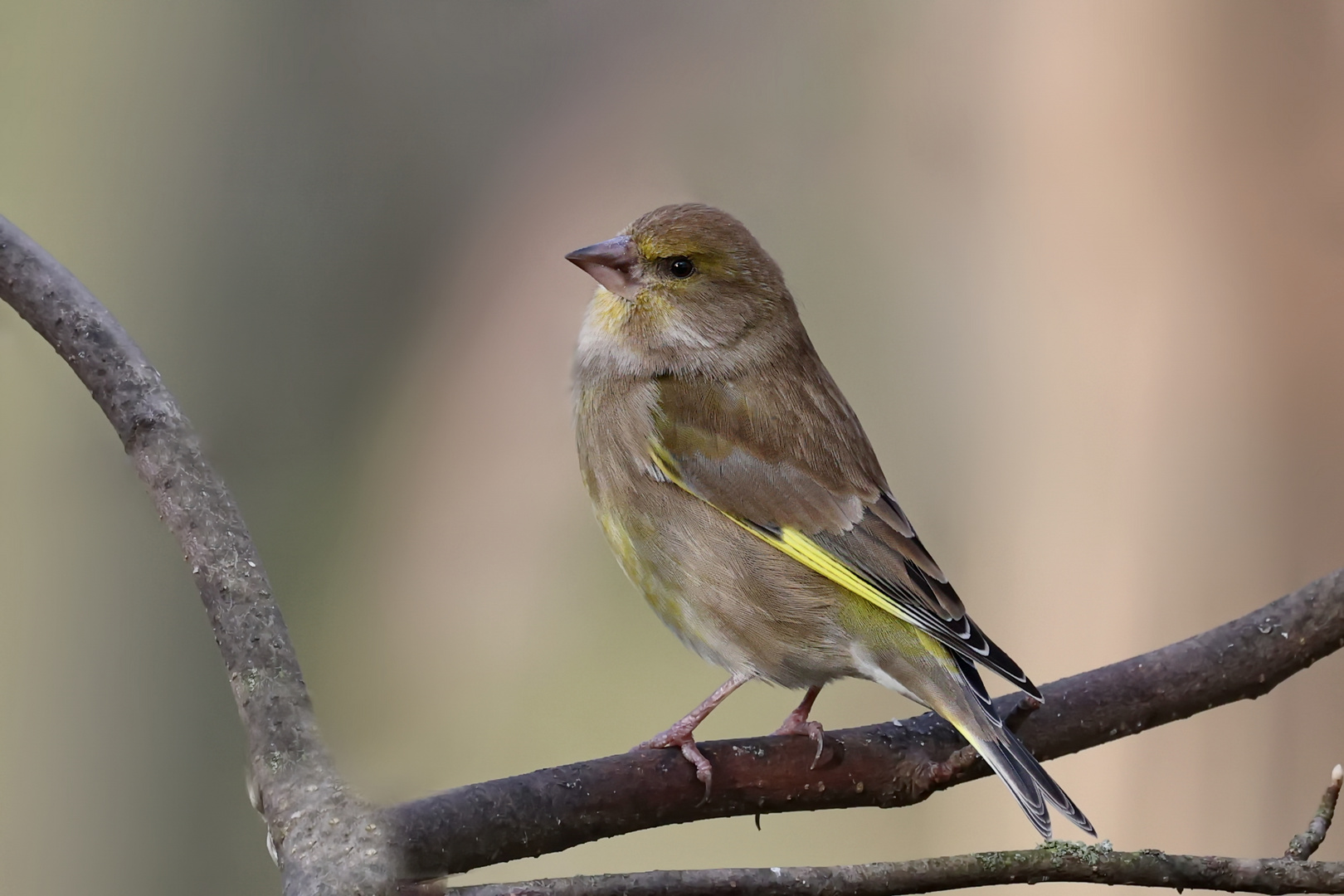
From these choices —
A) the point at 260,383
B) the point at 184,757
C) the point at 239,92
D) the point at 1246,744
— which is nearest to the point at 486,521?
the point at 260,383

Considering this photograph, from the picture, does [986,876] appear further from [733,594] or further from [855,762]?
[733,594]

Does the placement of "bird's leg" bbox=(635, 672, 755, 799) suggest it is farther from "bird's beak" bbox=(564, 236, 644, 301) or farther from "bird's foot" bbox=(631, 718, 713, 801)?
"bird's beak" bbox=(564, 236, 644, 301)

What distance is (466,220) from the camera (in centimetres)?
262

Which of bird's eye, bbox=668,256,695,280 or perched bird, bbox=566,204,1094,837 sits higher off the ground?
bird's eye, bbox=668,256,695,280

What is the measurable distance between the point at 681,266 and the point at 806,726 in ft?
2.14

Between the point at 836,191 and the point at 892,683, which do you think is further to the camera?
the point at 836,191

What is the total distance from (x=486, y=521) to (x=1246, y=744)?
1483mm

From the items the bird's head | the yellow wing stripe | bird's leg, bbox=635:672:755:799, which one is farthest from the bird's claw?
the bird's head

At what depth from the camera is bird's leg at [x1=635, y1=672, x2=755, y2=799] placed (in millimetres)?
1123

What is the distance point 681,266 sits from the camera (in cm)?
164

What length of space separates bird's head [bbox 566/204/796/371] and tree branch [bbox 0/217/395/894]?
2.08 ft

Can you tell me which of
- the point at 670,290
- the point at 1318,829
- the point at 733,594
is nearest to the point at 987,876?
the point at 1318,829

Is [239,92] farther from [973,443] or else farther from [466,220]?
[973,443]

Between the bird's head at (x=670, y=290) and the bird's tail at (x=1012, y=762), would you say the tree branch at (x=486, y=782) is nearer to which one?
the bird's tail at (x=1012, y=762)
